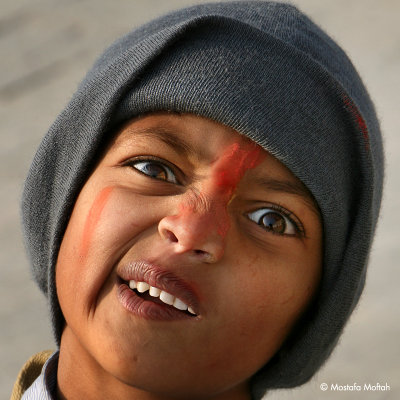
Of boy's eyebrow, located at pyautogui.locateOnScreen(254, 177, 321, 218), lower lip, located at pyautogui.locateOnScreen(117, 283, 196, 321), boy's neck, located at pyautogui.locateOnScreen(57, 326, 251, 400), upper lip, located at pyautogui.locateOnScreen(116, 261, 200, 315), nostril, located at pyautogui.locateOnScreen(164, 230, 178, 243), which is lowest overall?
boy's neck, located at pyautogui.locateOnScreen(57, 326, 251, 400)

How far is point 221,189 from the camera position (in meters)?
1.57

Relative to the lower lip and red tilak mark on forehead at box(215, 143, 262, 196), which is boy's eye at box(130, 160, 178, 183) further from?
the lower lip

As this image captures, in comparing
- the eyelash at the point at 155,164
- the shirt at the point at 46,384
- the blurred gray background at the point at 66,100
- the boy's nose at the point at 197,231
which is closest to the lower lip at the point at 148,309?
the boy's nose at the point at 197,231

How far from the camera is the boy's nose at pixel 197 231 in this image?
1484 millimetres

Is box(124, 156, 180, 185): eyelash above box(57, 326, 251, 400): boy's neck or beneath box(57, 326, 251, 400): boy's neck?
above

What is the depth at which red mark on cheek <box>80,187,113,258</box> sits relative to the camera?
1573mm

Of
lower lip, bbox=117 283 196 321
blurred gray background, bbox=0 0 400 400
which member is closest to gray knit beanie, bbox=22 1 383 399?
lower lip, bbox=117 283 196 321

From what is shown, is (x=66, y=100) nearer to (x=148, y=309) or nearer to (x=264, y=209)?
(x=264, y=209)

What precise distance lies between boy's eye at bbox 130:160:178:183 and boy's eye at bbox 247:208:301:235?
172mm

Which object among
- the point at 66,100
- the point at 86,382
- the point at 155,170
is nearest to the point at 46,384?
the point at 86,382

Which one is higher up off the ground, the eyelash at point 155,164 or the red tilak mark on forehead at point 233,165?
the red tilak mark on forehead at point 233,165

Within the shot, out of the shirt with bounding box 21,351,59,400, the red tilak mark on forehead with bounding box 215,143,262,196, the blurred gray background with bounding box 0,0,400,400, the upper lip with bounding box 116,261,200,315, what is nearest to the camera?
the upper lip with bounding box 116,261,200,315

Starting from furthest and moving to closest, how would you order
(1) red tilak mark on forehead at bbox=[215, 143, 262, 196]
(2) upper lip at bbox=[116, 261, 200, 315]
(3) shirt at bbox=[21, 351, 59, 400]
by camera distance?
(3) shirt at bbox=[21, 351, 59, 400]
(1) red tilak mark on forehead at bbox=[215, 143, 262, 196]
(2) upper lip at bbox=[116, 261, 200, 315]

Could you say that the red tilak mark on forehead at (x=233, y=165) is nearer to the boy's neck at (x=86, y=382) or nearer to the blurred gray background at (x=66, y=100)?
the boy's neck at (x=86, y=382)
